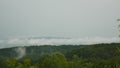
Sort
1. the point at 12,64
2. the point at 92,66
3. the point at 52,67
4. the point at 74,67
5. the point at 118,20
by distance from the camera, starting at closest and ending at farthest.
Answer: the point at 118,20 < the point at 12,64 < the point at 52,67 < the point at 74,67 < the point at 92,66

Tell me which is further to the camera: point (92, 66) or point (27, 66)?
point (92, 66)

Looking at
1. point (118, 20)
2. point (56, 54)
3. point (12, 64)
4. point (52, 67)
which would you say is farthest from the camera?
point (56, 54)

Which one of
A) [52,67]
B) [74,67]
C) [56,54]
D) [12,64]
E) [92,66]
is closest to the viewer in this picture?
[12,64]

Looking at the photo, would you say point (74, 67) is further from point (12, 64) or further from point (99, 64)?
point (99, 64)

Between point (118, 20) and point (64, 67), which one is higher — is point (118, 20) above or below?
above

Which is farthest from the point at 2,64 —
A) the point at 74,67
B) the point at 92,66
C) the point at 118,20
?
the point at 118,20

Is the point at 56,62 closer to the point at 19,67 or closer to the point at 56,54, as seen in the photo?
the point at 56,54

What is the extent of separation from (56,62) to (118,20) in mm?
36648

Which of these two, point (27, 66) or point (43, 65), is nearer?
point (27, 66)

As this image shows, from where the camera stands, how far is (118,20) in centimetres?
4406

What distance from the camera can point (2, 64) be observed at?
152 meters

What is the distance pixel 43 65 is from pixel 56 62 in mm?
3083

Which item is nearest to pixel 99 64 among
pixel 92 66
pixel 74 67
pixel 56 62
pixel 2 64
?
pixel 92 66

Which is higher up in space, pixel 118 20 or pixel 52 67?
pixel 118 20
